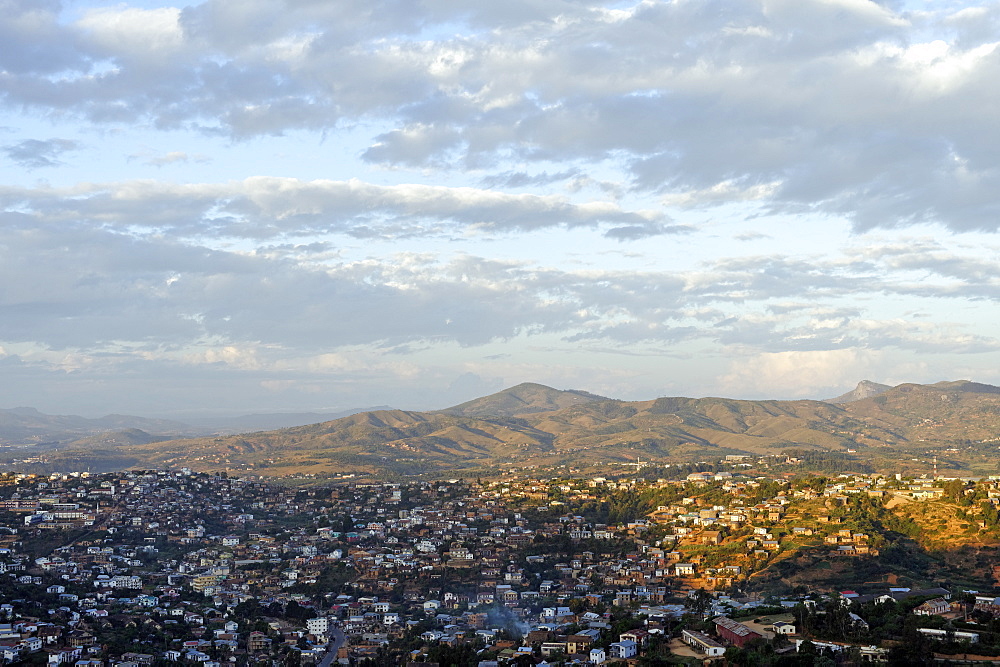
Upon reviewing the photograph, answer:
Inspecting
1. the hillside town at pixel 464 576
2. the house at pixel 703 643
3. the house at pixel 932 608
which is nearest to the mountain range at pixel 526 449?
the hillside town at pixel 464 576

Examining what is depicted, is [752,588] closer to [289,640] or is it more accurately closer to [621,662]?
[621,662]

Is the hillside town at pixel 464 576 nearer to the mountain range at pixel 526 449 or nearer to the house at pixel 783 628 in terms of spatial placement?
the house at pixel 783 628

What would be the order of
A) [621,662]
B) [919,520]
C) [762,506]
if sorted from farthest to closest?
[762,506], [919,520], [621,662]

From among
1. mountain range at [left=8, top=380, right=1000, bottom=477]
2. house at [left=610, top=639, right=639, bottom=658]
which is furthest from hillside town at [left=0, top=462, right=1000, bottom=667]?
mountain range at [left=8, top=380, right=1000, bottom=477]

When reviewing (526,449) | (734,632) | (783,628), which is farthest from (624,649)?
(526,449)

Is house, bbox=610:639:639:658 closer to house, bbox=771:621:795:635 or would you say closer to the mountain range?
house, bbox=771:621:795:635

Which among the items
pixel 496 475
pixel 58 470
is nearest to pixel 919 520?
pixel 496 475

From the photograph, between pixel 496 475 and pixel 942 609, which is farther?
pixel 496 475

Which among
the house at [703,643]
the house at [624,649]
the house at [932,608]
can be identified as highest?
the house at [932,608]
